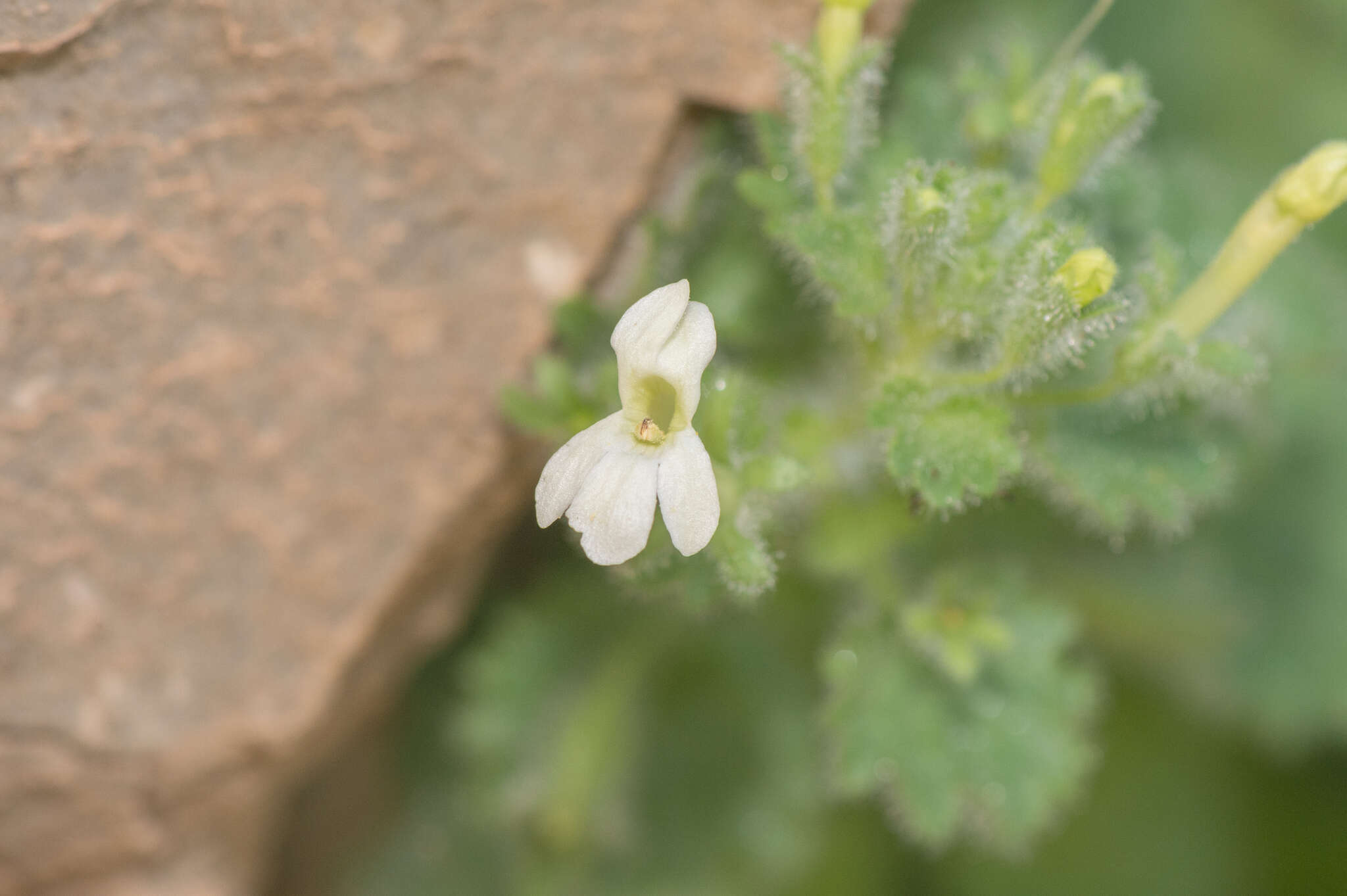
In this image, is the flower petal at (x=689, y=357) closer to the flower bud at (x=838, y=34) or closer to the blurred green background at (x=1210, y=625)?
the flower bud at (x=838, y=34)

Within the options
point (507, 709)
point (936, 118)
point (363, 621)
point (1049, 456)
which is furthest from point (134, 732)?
point (936, 118)

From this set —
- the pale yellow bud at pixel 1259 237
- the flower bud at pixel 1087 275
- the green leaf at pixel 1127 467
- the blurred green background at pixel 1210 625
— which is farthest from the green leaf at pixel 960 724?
the flower bud at pixel 1087 275

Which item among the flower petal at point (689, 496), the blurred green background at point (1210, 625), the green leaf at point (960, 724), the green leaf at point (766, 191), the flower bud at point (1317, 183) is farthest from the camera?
the blurred green background at point (1210, 625)

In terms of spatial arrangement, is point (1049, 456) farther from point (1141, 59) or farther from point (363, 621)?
point (1141, 59)

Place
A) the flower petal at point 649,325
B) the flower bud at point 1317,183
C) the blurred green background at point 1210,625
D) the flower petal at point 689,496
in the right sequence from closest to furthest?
the flower petal at point 689,496, the flower petal at point 649,325, the flower bud at point 1317,183, the blurred green background at point 1210,625

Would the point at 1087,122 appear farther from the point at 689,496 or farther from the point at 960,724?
the point at 960,724

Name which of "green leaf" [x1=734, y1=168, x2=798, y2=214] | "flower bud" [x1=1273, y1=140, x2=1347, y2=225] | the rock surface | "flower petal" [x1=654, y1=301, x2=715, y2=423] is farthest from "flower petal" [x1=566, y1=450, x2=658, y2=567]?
"flower bud" [x1=1273, y1=140, x2=1347, y2=225]

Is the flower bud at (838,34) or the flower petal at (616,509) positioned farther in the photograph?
the flower bud at (838,34)
